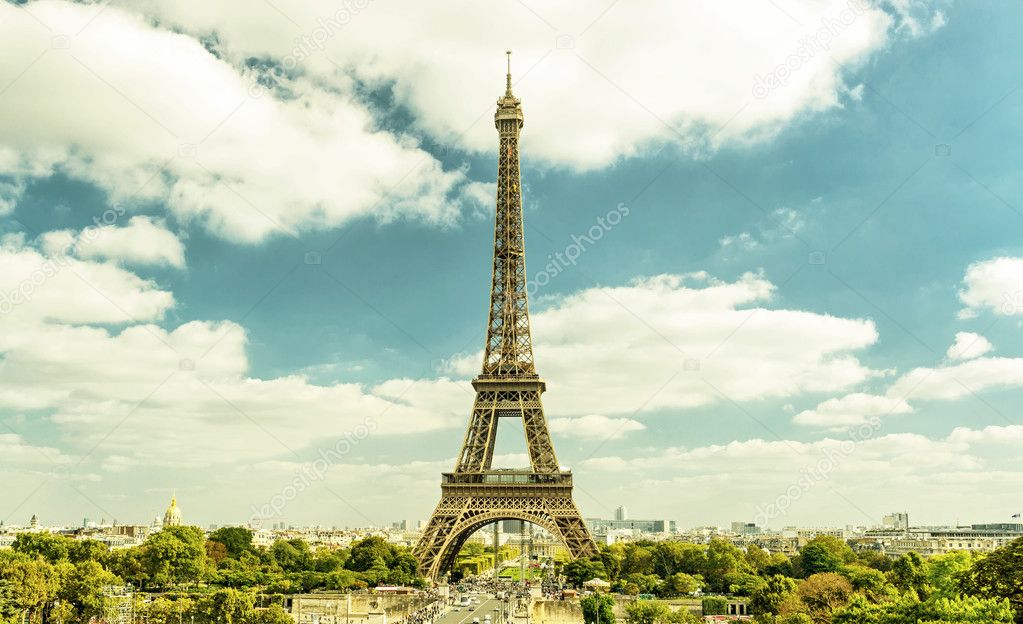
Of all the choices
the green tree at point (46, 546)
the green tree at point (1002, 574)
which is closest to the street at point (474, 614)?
the green tree at point (46, 546)

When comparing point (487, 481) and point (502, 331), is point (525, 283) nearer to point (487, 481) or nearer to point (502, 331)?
point (502, 331)

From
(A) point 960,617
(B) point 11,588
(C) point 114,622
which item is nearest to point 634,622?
(A) point 960,617

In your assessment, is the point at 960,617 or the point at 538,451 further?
the point at 538,451

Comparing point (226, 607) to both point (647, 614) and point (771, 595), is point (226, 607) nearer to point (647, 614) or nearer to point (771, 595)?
point (647, 614)

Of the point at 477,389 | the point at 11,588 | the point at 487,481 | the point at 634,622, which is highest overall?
the point at 477,389

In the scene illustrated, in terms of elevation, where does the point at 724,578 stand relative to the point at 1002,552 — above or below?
below

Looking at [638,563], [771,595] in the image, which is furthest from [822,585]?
[638,563]

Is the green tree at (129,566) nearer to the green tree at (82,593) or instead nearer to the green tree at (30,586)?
the green tree at (30,586)
